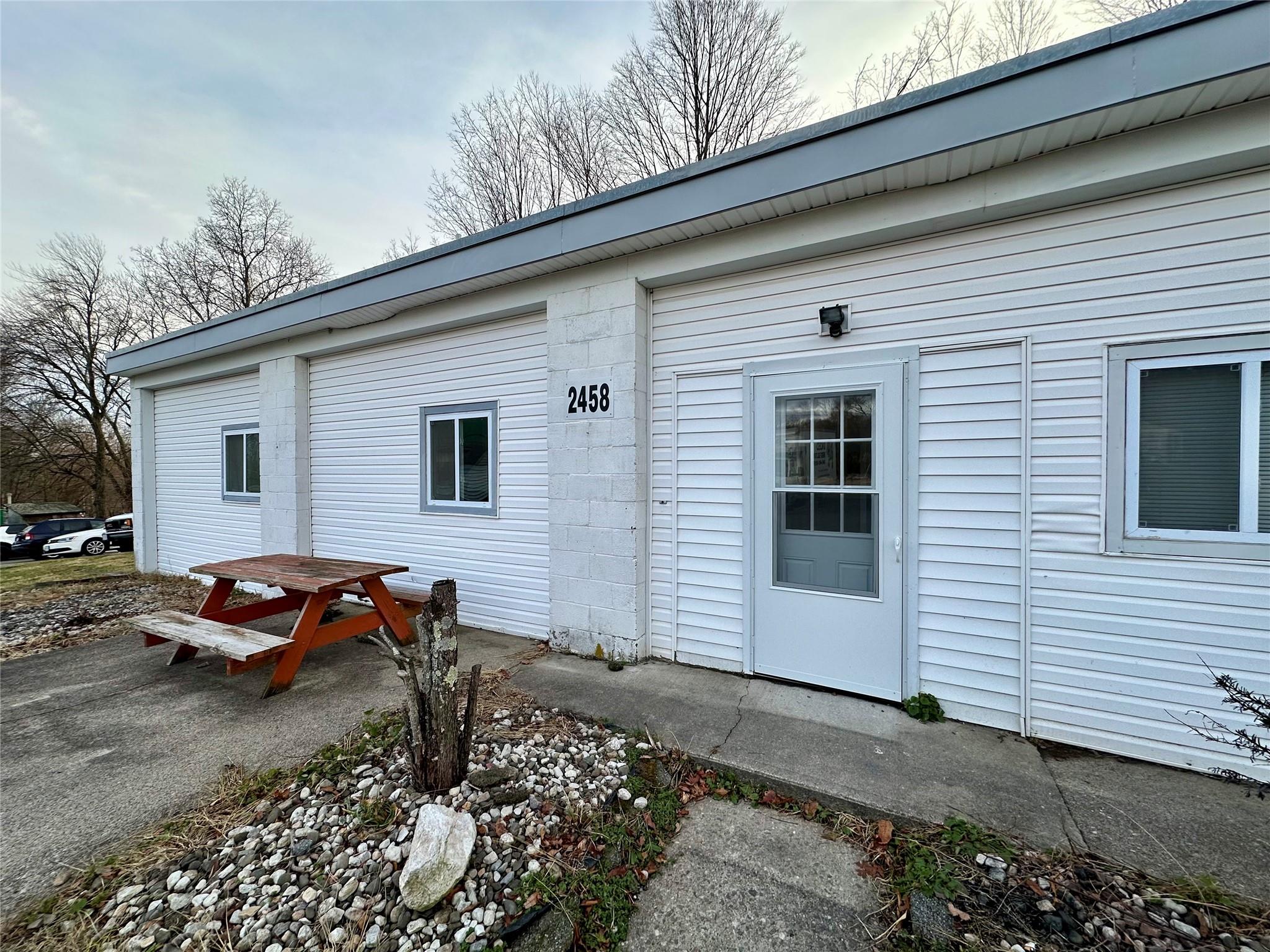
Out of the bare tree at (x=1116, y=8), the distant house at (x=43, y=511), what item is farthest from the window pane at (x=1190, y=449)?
the distant house at (x=43, y=511)

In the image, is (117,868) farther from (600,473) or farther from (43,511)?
(43,511)

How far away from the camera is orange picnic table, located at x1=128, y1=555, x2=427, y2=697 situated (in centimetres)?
328

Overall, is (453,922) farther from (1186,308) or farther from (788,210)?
(1186,308)

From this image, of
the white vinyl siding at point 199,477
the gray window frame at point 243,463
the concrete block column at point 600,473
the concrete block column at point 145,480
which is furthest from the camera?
the concrete block column at point 145,480

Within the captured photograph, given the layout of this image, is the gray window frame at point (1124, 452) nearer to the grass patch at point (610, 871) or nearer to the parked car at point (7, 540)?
the grass patch at point (610, 871)

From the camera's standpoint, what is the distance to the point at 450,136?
10.3 meters

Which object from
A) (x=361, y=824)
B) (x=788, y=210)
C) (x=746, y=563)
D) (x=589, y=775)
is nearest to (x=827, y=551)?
(x=746, y=563)

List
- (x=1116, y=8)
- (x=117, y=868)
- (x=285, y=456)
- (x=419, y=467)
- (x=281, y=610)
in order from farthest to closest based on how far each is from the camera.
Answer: (x=1116, y=8), (x=285, y=456), (x=419, y=467), (x=281, y=610), (x=117, y=868)

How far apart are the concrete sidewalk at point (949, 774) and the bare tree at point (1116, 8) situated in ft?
30.1

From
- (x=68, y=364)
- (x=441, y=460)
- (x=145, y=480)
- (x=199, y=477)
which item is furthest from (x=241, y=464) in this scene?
(x=68, y=364)

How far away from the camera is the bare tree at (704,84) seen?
28.9 ft

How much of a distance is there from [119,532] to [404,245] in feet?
39.3

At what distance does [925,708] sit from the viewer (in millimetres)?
2893

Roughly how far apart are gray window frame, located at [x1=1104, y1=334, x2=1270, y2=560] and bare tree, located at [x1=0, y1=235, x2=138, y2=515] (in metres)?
25.3
